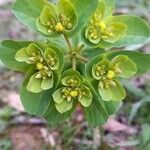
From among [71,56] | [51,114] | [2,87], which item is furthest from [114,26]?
[2,87]

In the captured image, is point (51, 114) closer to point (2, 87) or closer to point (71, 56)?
point (71, 56)

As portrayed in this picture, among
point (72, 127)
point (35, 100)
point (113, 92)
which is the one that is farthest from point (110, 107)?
point (72, 127)

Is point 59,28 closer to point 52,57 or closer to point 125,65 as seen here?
point 52,57

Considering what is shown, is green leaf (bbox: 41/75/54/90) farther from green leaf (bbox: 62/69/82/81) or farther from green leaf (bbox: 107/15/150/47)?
green leaf (bbox: 107/15/150/47)

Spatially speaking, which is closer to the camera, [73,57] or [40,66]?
[40,66]

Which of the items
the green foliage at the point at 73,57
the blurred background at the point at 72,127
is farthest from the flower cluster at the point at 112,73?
the blurred background at the point at 72,127

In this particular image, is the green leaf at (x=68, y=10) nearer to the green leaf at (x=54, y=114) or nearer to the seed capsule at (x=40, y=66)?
the seed capsule at (x=40, y=66)
